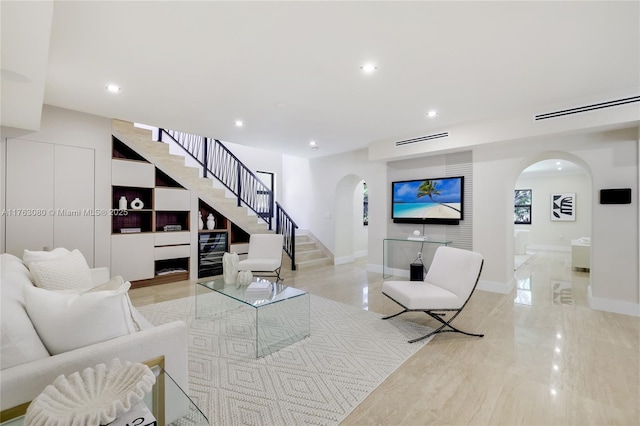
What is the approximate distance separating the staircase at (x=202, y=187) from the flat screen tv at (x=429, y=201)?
2212 mm

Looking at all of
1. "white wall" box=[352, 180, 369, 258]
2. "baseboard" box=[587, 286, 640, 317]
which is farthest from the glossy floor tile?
"white wall" box=[352, 180, 369, 258]

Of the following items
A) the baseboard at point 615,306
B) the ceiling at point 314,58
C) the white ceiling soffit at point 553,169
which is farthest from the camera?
the white ceiling soffit at point 553,169

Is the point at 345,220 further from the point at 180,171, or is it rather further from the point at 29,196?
the point at 29,196

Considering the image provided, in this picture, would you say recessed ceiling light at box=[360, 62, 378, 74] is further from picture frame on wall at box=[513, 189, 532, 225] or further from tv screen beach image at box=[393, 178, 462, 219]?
picture frame on wall at box=[513, 189, 532, 225]

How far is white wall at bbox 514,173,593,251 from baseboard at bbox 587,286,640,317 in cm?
609

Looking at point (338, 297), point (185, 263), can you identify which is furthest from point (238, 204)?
point (338, 297)

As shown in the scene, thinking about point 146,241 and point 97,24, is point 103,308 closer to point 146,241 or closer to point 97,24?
point 97,24

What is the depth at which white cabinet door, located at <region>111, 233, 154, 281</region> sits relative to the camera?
15.1ft

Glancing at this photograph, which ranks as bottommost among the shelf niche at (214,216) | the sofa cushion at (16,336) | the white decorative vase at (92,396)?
the white decorative vase at (92,396)

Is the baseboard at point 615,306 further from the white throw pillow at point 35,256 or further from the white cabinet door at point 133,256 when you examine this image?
the white cabinet door at point 133,256

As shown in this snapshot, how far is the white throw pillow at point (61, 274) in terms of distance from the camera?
7.50 ft

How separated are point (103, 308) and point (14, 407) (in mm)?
434

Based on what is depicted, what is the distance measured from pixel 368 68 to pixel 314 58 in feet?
1.77

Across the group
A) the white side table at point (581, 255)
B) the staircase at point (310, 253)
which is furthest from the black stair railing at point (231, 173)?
the white side table at point (581, 255)
